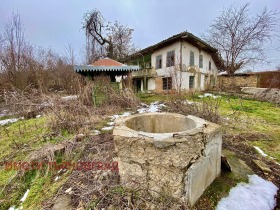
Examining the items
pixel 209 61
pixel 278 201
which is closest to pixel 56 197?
pixel 278 201

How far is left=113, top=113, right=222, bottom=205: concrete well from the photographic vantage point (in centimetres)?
168

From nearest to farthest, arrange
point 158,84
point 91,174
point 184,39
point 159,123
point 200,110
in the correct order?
point 91,174
point 159,123
point 200,110
point 184,39
point 158,84

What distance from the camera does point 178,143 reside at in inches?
65.5

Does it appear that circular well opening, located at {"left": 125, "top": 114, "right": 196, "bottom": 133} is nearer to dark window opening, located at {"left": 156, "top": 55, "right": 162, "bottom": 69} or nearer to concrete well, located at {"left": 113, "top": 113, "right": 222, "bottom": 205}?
concrete well, located at {"left": 113, "top": 113, "right": 222, "bottom": 205}

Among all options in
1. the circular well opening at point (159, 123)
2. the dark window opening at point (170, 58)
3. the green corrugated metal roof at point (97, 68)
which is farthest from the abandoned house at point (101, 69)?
the dark window opening at point (170, 58)

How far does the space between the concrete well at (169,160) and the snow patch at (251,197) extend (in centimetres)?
31

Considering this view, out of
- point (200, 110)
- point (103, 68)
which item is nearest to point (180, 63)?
point (103, 68)

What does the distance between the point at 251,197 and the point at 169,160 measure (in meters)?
1.28

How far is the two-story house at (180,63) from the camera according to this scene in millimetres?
12781

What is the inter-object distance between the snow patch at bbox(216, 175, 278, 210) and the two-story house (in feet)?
32.7

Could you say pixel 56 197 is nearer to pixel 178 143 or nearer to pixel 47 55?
pixel 178 143

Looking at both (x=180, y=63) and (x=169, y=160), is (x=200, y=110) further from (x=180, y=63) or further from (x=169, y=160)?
(x=180, y=63)

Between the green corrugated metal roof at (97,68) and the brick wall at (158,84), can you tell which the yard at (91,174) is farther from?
the brick wall at (158,84)

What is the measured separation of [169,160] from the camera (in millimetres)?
1685
